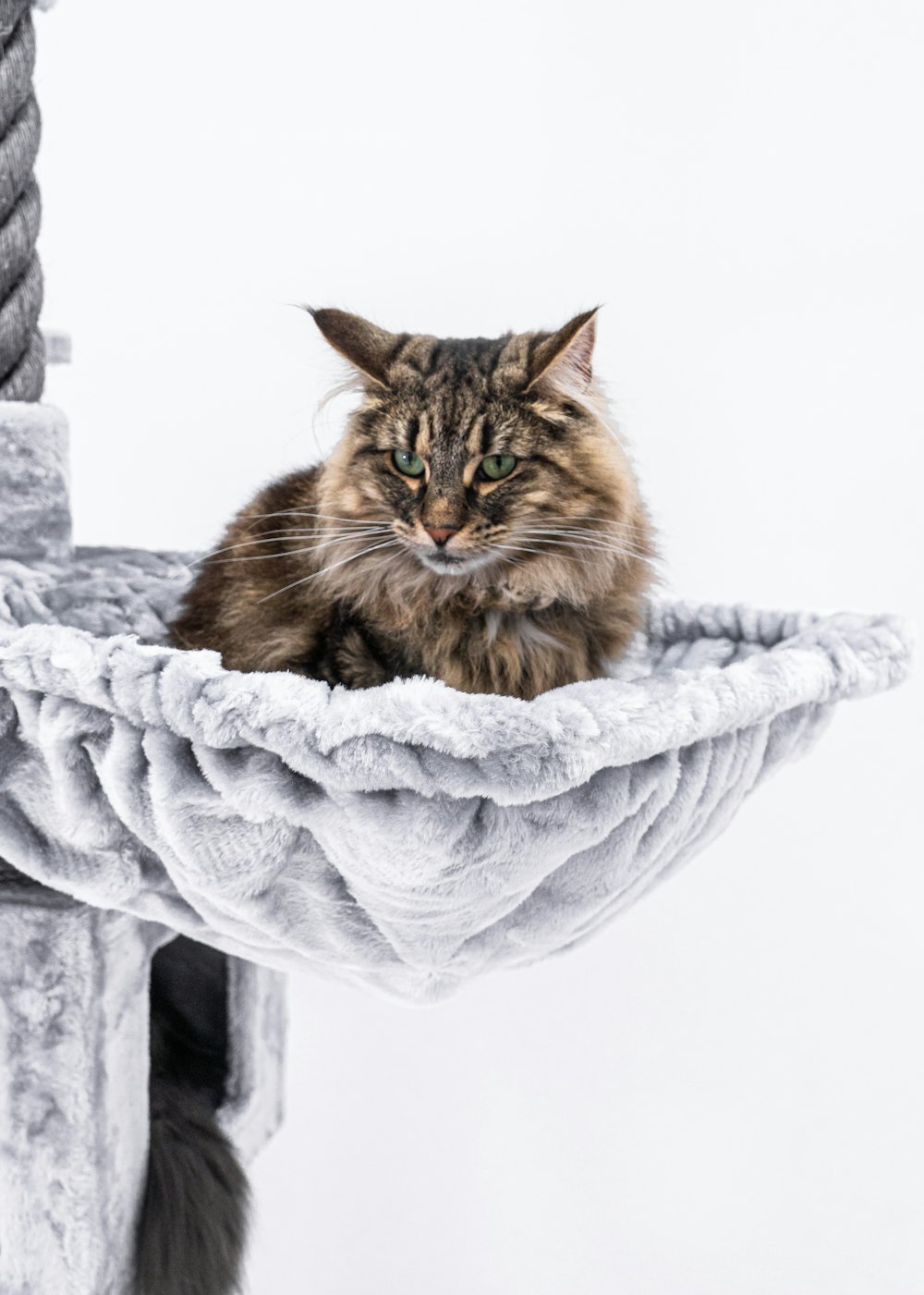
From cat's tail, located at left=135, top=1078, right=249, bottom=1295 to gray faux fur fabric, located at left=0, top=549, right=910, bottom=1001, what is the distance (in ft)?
1.01

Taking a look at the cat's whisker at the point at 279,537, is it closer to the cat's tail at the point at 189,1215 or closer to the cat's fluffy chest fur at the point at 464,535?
the cat's fluffy chest fur at the point at 464,535

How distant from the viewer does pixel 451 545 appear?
3.23 feet

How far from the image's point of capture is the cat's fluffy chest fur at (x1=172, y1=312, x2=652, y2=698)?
1.01 meters

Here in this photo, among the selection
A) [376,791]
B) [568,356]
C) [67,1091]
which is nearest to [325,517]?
[568,356]

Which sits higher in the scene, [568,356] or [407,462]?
[568,356]

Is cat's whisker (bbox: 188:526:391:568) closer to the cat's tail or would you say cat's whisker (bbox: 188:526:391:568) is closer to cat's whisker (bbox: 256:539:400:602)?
cat's whisker (bbox: 256:539:400:602)

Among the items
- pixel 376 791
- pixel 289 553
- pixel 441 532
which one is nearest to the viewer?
pixel 376 791

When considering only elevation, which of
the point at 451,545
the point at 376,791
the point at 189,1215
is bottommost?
the point at 189,1215

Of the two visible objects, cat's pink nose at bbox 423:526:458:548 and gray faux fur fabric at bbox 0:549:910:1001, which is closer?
gray faux fur fabric at bbox 0:549:910:1001

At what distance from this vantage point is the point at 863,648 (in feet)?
3.40

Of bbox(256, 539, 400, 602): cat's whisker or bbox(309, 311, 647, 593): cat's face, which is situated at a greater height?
bbox(309, 311, 647, 593): cat's face

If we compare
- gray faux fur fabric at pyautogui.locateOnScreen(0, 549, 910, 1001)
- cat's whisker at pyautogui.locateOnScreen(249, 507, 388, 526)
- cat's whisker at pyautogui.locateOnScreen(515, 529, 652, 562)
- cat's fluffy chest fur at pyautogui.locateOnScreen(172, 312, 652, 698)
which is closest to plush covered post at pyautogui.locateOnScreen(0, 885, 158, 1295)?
gray faux fur fabric at pyautogui.locateOnScreen(0, 549, 910, 1001)

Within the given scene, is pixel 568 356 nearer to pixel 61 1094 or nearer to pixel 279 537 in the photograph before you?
pixel 279 537

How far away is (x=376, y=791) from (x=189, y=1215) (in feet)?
2.08
